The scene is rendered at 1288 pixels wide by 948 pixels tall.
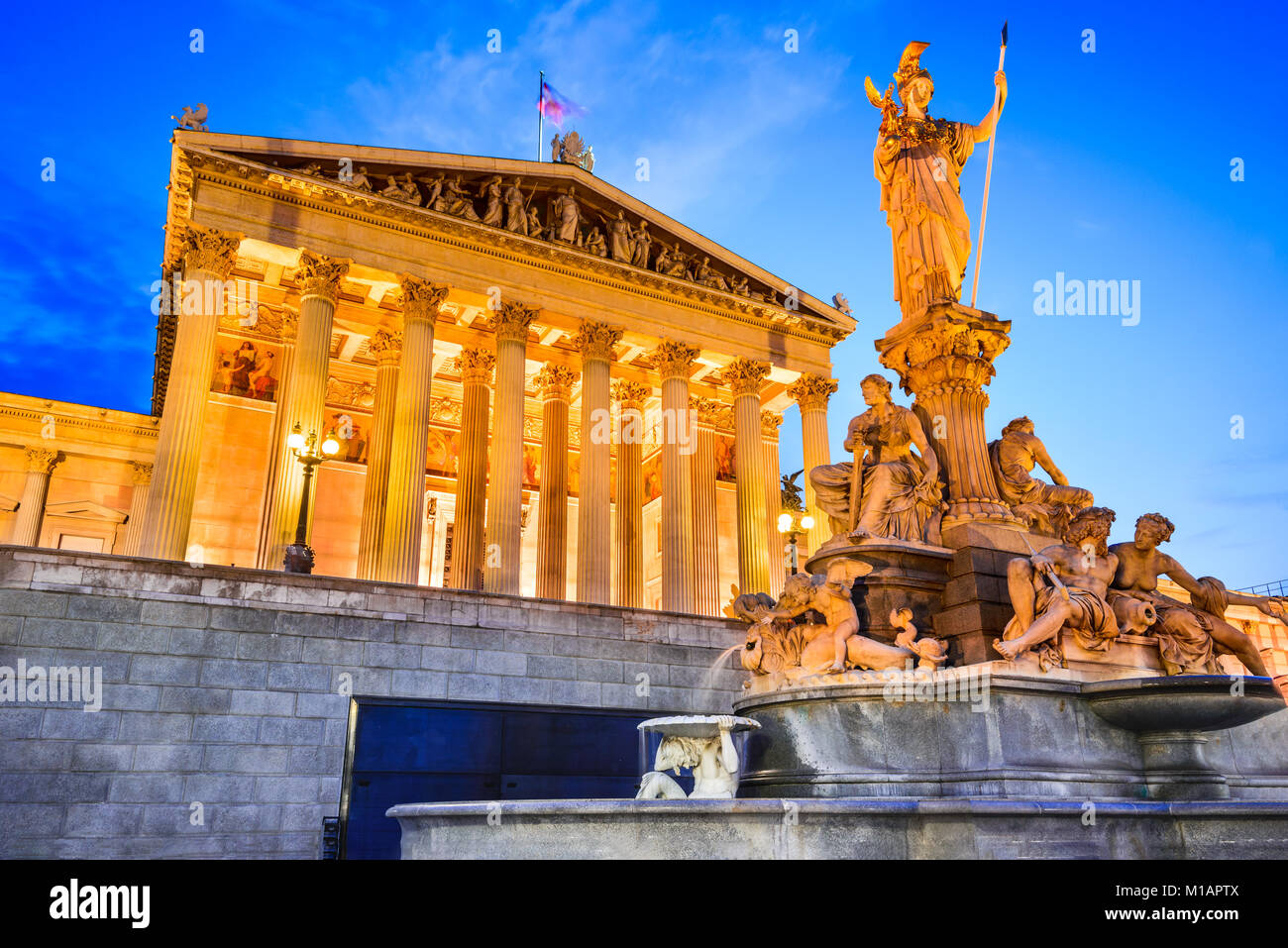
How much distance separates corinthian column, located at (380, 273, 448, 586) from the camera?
2548 cm

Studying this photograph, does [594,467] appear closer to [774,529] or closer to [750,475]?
[750,475]

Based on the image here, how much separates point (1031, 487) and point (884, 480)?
200 cm

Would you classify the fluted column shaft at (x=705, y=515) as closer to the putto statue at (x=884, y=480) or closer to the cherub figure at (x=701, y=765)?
the putto statue at (x=884, y=480)

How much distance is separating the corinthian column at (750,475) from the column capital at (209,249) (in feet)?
55.7

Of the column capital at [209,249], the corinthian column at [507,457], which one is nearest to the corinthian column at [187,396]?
the column capital at [209,249]

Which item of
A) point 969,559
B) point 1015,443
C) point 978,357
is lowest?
point 969,559

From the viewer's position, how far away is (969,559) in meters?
9.50

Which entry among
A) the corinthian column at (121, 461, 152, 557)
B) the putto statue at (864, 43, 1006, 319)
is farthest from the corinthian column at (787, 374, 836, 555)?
the corinthian column at (121, 461, 152, 557)

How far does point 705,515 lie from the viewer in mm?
32844
